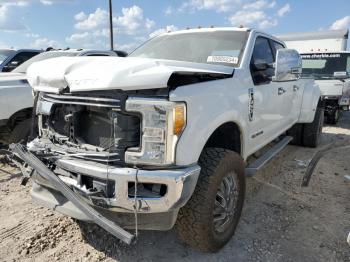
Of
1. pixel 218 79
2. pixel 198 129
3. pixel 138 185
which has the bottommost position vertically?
pixel 138 185

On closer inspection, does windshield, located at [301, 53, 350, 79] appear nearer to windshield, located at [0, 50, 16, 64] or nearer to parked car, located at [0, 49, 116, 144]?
parked car, located at [0, 49, 116, 144]

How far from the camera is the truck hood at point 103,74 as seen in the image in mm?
2457

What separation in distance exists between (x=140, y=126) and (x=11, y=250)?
5.39ft

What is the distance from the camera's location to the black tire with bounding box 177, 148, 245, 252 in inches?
108

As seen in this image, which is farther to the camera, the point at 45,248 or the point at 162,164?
the point at 45,248

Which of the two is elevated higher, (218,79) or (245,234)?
(218,79)

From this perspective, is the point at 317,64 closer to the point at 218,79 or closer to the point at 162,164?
the point at 218,79

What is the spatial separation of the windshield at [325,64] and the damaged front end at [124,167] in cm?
819

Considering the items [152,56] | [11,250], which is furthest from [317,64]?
[11,250]

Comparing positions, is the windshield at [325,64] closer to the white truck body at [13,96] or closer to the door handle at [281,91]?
the door handle at [281,91]

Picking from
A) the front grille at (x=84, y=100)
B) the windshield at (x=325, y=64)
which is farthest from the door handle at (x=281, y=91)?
the windshield at (x=325, y=64)

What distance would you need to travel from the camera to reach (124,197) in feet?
8.12

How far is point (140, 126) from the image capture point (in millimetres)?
2555

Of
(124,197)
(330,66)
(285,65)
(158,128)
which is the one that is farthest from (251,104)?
(330,66)
